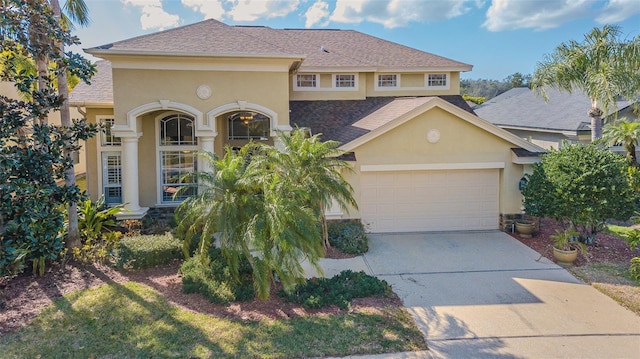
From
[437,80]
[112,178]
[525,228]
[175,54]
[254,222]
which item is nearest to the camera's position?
[254,222]

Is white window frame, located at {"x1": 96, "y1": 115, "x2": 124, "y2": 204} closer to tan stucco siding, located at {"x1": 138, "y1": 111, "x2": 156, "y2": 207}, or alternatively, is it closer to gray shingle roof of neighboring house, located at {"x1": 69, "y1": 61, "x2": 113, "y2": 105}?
gray shingle roof of neighboring house, located at {"x1": 69, "y1": 61, "x2": 113, "y2": 105}

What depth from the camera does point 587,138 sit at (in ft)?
58.3

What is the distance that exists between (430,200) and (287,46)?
9407 millimetres

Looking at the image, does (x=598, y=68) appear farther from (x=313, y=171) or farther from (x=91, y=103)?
(x=91, y=103)

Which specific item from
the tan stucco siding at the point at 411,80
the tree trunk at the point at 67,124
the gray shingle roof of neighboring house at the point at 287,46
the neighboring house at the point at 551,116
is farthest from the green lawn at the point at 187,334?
the neighboring house at the point at 551,116

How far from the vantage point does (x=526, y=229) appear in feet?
38.7

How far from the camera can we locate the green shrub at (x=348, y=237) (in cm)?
1048

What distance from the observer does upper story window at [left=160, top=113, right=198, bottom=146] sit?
45.8ft

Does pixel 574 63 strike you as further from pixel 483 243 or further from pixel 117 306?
pixel 117 306

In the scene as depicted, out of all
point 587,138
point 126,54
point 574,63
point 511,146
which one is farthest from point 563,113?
point 126,54

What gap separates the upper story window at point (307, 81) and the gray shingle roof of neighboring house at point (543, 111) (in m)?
9.85

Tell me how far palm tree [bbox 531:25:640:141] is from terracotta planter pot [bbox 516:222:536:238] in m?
5.93

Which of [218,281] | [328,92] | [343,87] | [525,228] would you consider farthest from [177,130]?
[525,228]

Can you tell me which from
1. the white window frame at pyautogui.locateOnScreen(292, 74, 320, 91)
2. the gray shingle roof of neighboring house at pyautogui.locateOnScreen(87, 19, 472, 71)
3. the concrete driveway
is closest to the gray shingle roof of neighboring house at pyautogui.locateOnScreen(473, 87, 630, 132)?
the gray shingle roof of neighboring house at pyautogui.locateOnScreen(87, 19, 472, 71)
